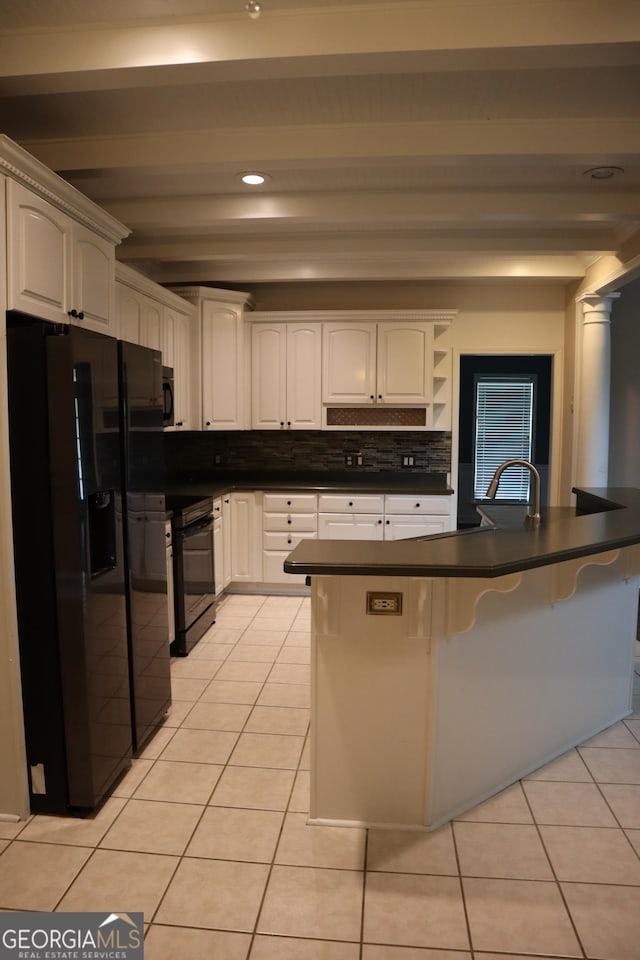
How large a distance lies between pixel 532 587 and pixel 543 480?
327cm

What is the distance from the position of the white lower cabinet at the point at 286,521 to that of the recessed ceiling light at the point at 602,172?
2.90 metres

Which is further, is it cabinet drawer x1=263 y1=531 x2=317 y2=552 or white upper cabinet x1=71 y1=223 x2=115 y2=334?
cabinet drawer x1=263 y1=531 x2=317 y2=552

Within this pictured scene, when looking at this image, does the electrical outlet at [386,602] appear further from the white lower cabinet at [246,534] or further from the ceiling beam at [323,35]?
the white lower cabinet at [246,534]

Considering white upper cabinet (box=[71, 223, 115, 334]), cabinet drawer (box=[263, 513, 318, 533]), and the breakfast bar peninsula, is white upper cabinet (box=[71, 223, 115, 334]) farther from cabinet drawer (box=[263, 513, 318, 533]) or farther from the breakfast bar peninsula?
cabinet drawer (box=[263, 513, 318, 533])

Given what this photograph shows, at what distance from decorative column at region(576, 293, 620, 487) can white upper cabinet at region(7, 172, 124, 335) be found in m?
3.50

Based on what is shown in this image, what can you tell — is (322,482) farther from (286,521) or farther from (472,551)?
(472,551)

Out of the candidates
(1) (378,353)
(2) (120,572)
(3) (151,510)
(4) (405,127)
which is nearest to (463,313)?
(1) (378,353)

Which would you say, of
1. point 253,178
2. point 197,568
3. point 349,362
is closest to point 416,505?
point 349,362

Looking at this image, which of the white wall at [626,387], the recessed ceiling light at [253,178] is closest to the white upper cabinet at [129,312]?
the recessed ceiling light at [253,178]

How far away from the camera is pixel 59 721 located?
2.24 metres

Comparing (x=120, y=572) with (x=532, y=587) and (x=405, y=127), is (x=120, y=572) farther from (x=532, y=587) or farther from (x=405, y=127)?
(x=405, y=127)

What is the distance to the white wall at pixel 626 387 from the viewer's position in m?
5.51

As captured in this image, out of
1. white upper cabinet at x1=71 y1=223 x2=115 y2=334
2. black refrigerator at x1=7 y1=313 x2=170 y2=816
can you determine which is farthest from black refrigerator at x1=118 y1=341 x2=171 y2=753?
white upper cabinet at x1=71 y1=223 x2=115 y2=334

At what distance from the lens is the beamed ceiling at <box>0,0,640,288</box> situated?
193cm
